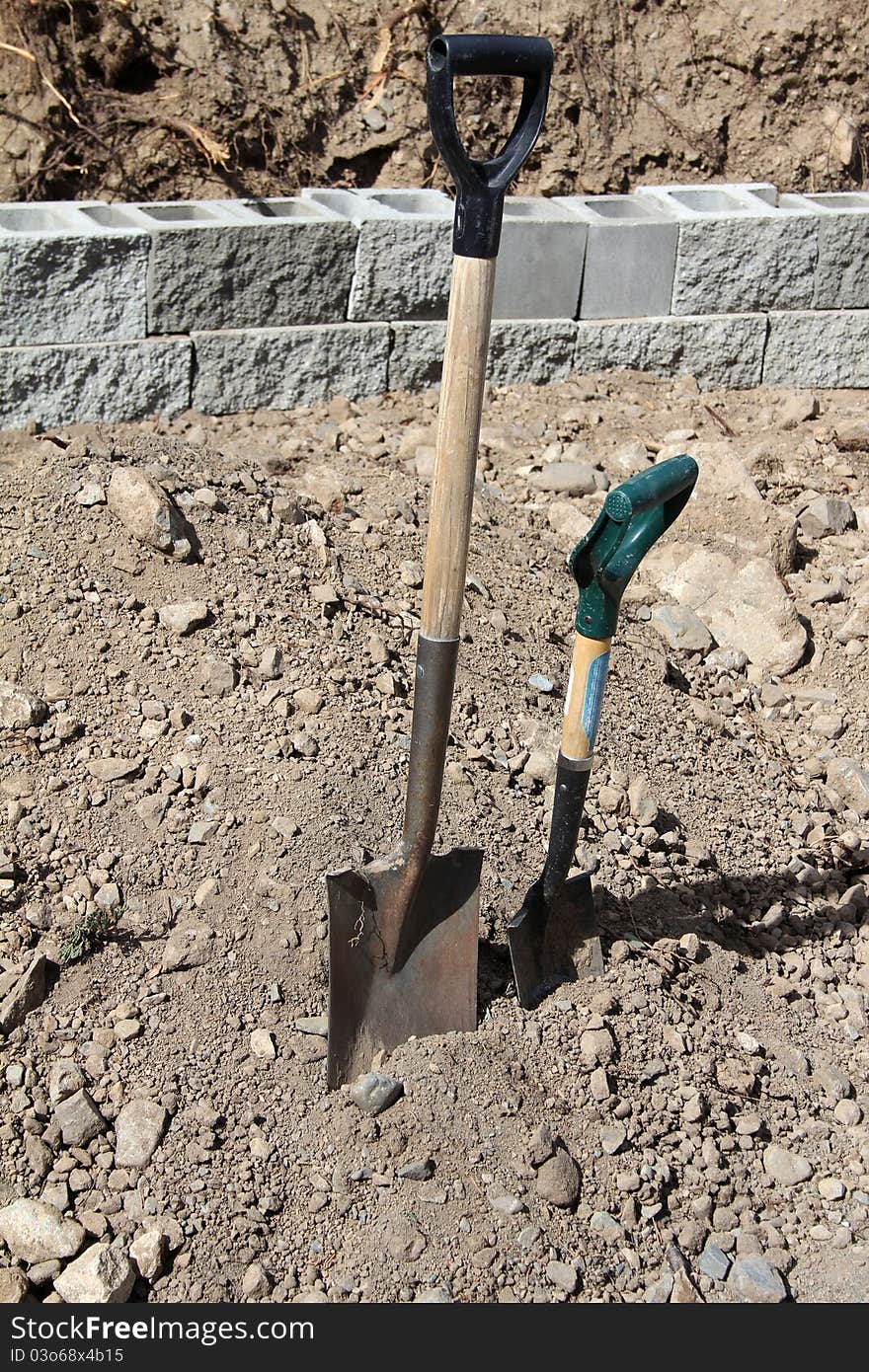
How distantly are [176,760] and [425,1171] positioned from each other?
1221mm

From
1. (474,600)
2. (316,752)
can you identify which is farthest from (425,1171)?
(474,600)

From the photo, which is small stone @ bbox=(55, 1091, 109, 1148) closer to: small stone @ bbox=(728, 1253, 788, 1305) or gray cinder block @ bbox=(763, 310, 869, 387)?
small stone @ bbox=(728, 1253, 788, 1305)

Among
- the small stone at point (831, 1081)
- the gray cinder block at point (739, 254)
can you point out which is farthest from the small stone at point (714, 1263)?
the gray cinder block at point (739, 254)

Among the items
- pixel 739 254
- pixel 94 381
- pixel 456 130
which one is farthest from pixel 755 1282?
pixel 739 254

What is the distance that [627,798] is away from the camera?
3.82m

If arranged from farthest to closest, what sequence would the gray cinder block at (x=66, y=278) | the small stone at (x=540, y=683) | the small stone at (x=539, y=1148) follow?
the gray cinder block at (x=66, y=278)
the small stone at (x=540, y=683)
the small stone at (x=539, y=1148)

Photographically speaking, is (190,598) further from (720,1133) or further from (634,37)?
(634,37)

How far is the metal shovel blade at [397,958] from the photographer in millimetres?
2986

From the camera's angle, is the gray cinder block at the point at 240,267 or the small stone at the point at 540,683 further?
the gray cinder block at the point at 240,267

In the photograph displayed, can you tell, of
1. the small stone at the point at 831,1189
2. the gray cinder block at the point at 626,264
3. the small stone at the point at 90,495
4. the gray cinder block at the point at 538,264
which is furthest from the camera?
the gray cinder block at the point at 626,264

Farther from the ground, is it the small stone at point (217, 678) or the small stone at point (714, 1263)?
the small stone at point (217, 678)

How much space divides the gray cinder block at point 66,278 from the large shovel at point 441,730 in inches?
113

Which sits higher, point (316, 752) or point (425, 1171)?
point (316, 752)

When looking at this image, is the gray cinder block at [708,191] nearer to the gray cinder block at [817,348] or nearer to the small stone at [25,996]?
the gray cinder block at [817,348]
